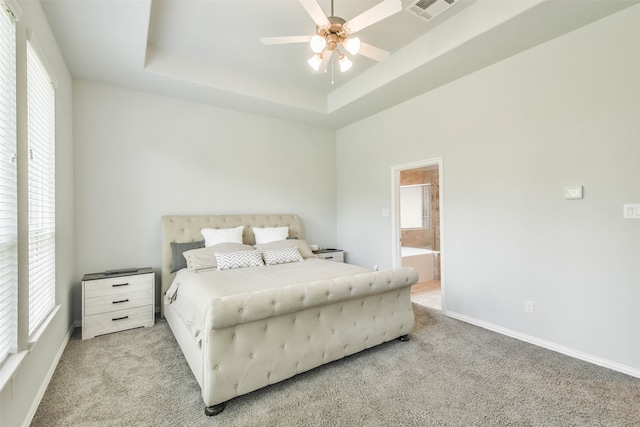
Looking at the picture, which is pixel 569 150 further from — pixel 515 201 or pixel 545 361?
pixel 545 361

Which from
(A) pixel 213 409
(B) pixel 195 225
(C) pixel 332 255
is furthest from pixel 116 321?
(C) pixel 332 255

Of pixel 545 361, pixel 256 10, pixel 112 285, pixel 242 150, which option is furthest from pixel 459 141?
pixel 112 285

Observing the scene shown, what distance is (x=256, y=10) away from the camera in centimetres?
258

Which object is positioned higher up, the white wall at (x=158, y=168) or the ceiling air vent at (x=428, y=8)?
the ceiling air vent at (x=428, y=8)

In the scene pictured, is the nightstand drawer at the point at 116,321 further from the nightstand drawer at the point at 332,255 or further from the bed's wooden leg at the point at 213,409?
the nightstand drawer at the point at 332,255

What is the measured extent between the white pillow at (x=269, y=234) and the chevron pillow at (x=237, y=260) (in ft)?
2.13

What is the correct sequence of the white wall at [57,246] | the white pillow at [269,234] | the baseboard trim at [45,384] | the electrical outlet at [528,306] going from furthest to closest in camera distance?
the white pillow at [269,234], the electrical outlet at [528,306], the baseboard trim at [45,384], the white wall at [57,246]

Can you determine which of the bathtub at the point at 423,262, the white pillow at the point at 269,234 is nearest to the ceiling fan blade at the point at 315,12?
the white pillow at the point at 269,234

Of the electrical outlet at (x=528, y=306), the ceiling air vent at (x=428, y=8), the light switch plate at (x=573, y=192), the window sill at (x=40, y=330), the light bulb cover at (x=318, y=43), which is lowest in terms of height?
the electrical outlet at (x=528, y=306)

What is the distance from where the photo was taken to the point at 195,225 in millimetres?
3797

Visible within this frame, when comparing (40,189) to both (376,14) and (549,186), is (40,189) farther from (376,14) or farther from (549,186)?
(549,186)

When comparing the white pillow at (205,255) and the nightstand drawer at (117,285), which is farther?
the white pillow at (205,255)

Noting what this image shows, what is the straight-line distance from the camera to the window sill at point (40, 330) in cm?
176

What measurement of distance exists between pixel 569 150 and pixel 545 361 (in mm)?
1837
